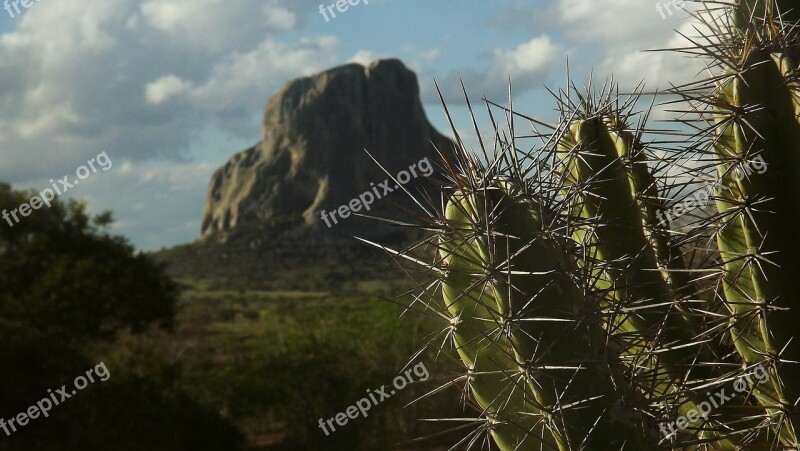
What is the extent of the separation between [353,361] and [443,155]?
22.2ft

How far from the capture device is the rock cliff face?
14.8 m

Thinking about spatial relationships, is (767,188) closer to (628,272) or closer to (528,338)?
(628,272)

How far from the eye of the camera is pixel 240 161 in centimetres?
1703

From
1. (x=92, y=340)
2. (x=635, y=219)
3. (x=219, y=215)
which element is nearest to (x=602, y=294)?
(x=635, y=219)
